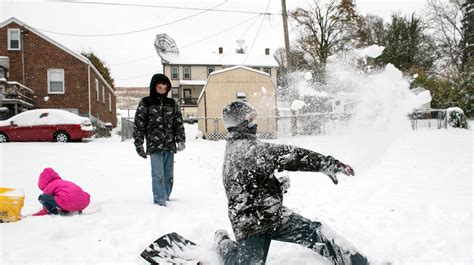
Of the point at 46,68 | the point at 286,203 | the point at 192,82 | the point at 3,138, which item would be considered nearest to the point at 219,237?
the point at 286,203

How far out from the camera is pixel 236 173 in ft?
8.87

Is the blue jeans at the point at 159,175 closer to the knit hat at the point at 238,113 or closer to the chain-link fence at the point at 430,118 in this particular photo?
the knit hat at the point at 238,113

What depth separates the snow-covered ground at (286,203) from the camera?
11.1ft

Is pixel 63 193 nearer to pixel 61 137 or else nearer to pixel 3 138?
pixel 61 137

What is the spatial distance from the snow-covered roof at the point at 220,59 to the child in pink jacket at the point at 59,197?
39.9 metres

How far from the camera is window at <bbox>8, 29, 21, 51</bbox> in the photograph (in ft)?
75.6

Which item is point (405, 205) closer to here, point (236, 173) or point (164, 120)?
point (236, 173)

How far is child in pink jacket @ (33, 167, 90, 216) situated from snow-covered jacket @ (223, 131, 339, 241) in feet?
8.57

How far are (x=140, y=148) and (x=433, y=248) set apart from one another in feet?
12.7

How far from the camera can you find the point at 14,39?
76.0 feet

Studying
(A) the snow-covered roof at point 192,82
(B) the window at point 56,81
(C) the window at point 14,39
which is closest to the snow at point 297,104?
(B) the window at point 56,81

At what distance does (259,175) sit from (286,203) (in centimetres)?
296

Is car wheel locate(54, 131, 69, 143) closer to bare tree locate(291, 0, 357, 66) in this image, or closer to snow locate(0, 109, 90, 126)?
snow locate(0, 109, 90, 126)

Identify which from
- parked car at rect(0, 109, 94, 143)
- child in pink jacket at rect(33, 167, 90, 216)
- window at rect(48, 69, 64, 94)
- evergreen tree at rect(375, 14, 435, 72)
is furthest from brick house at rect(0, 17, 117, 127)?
evergreen tree at rect(375, 14, 435, 72)
